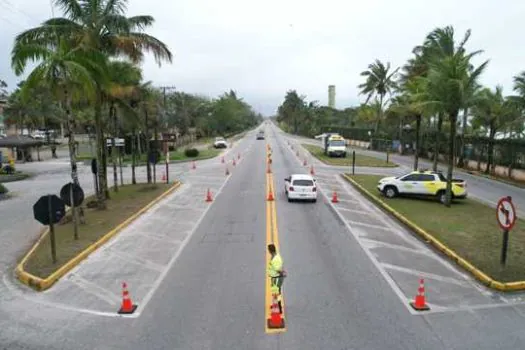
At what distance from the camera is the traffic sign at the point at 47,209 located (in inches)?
485

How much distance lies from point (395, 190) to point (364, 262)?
37.4ft

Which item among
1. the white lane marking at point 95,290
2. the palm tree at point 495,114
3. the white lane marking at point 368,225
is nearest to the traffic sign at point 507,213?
the white lane marking at point 368,225

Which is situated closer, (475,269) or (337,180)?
(475,269)

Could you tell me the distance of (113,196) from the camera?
2475cm

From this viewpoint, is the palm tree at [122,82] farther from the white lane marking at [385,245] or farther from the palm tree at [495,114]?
the palm tree at [495,114]

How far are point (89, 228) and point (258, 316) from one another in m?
10.0

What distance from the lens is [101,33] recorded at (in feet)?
66.2

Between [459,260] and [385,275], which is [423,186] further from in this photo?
[385,275]

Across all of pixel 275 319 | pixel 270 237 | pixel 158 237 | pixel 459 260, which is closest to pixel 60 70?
pixel 158 237

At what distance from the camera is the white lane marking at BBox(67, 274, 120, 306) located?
34.3 ft

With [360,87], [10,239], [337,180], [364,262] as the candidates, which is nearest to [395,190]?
[337,180]

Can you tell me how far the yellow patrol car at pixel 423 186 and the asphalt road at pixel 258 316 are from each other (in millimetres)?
10285

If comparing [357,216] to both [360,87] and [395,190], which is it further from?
[360,87]

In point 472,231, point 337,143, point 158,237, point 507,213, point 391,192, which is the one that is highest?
point 337,143
